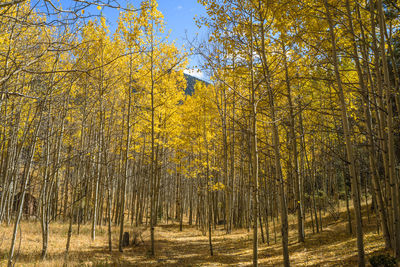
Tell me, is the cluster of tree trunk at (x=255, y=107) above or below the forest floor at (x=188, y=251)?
above

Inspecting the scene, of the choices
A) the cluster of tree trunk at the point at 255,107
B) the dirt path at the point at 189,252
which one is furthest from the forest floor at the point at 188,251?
the cluster of tree trunk at the point at 255,107

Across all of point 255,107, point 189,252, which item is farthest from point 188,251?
point 255,107

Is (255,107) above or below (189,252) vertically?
above

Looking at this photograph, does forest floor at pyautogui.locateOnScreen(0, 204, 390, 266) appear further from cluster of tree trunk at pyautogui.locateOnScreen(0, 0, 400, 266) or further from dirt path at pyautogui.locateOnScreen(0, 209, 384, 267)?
cluster of tree trunk at pyautogui.locateOnScreen(0, 0, 400, 266)

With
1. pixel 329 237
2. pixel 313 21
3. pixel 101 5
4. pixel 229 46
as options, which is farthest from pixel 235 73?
pixel 329 237

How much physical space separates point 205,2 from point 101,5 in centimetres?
476

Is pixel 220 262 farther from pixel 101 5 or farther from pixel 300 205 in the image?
pixel 101 5

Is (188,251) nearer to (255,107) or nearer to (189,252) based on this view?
(189,252)

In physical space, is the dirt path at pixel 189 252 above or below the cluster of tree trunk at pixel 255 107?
below

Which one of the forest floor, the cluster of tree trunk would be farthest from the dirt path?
the cluster of tree trunk

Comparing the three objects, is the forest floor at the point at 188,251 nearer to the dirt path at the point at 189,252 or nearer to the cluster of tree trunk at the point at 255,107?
the dirt path at the point at 189,252

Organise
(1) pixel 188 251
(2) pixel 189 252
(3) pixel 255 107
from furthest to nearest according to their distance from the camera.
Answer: (1) pixel 188 251 < (2) pixel 189 252 < (3) pixel 255 107

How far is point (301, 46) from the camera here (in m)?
6.08

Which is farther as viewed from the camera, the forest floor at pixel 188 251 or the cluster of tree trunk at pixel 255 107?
the forest floor at pixel 188 251
